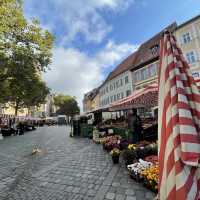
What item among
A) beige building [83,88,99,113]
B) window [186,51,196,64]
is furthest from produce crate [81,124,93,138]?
beige building [83,88,99,113]

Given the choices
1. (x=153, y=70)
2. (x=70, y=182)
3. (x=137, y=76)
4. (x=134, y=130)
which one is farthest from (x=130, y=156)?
(x=137, y=76)

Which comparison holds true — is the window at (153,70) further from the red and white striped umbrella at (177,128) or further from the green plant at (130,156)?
the red and white striped umbrella at (177,128)

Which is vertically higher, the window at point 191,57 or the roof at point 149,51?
Answer: the roof at point 149,51

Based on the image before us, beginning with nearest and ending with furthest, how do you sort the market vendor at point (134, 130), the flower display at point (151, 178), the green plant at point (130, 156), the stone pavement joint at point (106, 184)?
the flower display at point (151, 178)
the stone pavement joint at point (106, 184)
the green plant at point (130, 156)
the market vendor at point (134, 130)

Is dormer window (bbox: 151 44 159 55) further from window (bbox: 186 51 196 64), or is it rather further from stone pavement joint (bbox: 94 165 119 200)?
stone pavement joint (bbox: 94 165 119 200)

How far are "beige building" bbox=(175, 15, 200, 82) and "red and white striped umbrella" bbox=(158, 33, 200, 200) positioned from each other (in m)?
20.9

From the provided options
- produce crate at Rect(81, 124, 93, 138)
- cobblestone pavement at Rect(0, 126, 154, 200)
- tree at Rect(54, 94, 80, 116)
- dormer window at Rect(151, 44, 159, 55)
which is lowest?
cobblestone pavement at Rect(0, 126, 154, 200)

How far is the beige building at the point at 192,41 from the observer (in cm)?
2072

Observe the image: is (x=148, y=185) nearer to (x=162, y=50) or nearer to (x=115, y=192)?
(x=115, y=192)

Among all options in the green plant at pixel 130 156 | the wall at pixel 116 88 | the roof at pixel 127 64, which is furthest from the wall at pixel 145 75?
the green plant at pixel 130 156

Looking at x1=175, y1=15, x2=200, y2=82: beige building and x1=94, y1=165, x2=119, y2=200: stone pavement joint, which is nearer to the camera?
x1=94, y1=165, x2=119, y2=200: stone pavement joint

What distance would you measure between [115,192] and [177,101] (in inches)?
130

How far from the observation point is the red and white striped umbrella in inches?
68.1

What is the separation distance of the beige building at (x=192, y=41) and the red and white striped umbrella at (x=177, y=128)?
20.9 m
